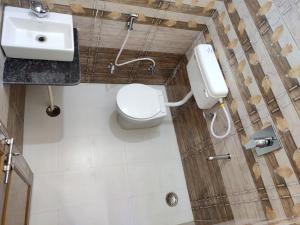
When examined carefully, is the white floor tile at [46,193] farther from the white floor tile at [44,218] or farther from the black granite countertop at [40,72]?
the black granite countertop at [40,72]

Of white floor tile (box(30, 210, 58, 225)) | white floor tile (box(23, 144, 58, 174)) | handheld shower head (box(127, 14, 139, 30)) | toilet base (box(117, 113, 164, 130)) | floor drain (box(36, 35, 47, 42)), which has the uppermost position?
handheld shower head (box(127, 14, 139, 30))

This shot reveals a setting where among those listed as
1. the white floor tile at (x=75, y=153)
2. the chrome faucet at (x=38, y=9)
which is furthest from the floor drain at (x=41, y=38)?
the white floor tile at (x=75, y=153)

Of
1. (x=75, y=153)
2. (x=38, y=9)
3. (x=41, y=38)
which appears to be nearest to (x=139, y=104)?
(x=75, y=153)

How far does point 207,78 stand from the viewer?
163cm

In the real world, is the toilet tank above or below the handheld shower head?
below

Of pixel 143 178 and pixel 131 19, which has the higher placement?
pixel 131 19

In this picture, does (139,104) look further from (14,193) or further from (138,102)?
(14,193)

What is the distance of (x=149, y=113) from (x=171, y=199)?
0.84 metres

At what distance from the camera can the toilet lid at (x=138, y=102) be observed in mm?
1897

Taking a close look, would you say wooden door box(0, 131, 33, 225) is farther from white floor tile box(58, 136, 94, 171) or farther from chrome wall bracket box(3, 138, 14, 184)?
white floor tile box(58, 136, 94, 171)

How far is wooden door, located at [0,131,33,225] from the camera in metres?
1.02

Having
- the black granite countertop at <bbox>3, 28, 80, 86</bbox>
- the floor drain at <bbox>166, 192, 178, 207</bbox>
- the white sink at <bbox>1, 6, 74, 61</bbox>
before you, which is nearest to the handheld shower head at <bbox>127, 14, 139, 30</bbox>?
the white sink at <bbox>1, 6, 74, 61</bbox>

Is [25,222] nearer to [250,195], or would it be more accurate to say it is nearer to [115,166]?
[115,166]

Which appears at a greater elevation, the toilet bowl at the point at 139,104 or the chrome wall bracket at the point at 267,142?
the toilet bowl at the point at 139,104
